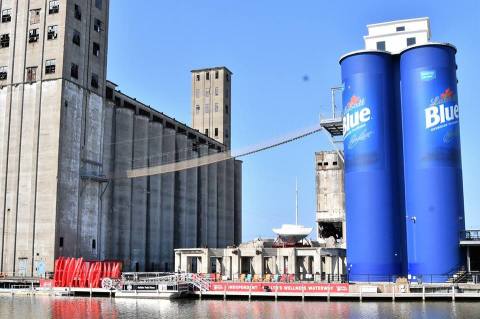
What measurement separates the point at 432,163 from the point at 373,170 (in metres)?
5.73

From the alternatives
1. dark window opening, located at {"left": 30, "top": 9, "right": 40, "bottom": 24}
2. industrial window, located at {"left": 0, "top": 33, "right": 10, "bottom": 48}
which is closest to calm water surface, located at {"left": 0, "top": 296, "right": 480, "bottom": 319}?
industrial window, located at {"left": 0, "top": 33, "right": 10, "bottom": 48}

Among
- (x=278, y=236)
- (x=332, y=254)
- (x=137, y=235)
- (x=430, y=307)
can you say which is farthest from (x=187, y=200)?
(x=430, y=307)

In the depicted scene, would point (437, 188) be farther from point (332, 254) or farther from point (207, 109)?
point (207, 109)

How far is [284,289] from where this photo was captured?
59.9 m

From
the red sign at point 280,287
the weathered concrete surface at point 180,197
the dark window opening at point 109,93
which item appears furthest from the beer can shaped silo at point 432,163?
the weathered concrete surface at point 180,197

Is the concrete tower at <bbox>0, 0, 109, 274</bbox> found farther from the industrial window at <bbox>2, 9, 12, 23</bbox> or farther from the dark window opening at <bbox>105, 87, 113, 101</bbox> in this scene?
the dark window opening at <bbox>105, 87, 113, 101</bbox>

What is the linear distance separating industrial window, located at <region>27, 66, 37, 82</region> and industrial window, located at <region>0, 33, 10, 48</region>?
5739mm

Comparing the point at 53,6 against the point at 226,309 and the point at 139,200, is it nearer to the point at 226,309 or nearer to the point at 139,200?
the point at 139,200

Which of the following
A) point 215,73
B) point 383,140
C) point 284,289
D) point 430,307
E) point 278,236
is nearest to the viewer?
point 430,307

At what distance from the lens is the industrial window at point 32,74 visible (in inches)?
3396

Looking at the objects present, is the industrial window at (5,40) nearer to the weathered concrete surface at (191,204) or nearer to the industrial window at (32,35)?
the industrial window at (32,35)

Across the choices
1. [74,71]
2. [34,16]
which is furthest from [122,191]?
[34,16]

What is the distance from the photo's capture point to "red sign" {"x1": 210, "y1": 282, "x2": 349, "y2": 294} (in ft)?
191

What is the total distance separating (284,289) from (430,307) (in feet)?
47.5
